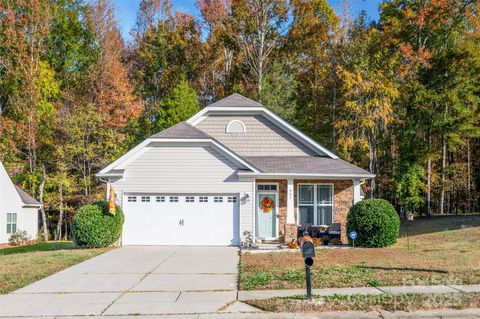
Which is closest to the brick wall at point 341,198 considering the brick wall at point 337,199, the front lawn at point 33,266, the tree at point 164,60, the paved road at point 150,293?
the brick wall at point 337,199

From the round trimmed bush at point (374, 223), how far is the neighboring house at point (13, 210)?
18.4 m

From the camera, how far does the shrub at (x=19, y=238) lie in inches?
1031

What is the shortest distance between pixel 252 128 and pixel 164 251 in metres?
7.10

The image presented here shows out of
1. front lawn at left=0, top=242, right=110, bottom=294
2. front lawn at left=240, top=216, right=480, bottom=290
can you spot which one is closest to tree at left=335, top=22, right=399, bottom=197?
front lawn at left=240, top=216, right=480, bottom=290

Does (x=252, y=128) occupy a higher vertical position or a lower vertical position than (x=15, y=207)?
higher

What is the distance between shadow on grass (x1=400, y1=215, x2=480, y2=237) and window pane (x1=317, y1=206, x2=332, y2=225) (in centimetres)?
462

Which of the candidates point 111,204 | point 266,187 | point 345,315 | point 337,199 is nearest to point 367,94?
point 337,199

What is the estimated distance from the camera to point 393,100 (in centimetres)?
2962

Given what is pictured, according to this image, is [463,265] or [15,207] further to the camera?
[15,207]

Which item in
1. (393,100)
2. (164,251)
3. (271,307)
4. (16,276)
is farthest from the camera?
(393,100)

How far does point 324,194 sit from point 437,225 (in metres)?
9.36

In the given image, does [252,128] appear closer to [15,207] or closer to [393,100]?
[393,100]

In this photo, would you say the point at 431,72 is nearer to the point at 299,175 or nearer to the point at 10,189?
the point at 299,175

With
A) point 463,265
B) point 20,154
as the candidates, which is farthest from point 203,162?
point 20,154
